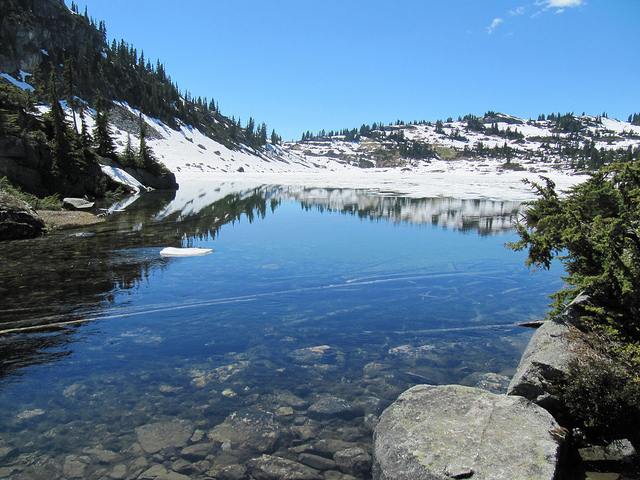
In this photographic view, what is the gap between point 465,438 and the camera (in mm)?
4629


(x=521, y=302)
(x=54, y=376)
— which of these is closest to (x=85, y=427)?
(x=54, y=376)

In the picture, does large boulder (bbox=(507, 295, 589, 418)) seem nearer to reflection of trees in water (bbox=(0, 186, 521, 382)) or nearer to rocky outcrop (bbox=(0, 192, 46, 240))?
reflection of trees in water (bbox=(0, 186, 521, 382))

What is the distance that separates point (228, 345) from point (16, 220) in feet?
52.7

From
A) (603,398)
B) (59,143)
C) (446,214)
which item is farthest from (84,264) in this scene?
(446,214)

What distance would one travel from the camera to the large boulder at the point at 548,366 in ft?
18.2

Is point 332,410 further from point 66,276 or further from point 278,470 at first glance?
point 66,276

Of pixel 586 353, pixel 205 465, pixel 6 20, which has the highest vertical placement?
pixel 6 20

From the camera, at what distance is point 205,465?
5.24m

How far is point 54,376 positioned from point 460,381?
761 cm

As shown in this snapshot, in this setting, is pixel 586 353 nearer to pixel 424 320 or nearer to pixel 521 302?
pixel 424 320

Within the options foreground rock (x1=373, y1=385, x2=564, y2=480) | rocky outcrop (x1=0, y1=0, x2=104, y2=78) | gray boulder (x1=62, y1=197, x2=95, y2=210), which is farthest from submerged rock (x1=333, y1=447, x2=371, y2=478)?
rocky outcrop (x1=0, y1=0, x2=104, y2=78)

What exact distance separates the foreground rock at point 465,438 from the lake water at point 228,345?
0.92 m

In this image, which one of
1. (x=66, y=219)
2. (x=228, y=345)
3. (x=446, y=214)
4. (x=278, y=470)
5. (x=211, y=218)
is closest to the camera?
(x=278, y=470)

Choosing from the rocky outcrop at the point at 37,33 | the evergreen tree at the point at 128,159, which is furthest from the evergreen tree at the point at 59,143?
the rocky outcrop at the point at 37,33
